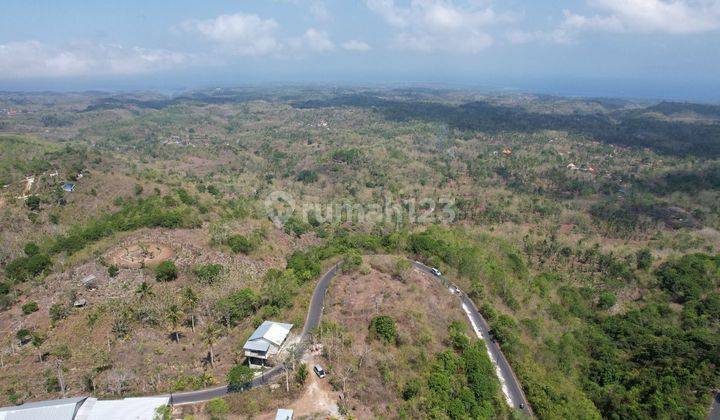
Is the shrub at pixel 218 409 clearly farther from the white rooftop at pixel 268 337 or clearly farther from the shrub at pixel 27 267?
the shrub at pixel 27 267

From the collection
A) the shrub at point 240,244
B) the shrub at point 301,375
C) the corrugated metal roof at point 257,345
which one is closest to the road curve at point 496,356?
the shrub at point 301,375

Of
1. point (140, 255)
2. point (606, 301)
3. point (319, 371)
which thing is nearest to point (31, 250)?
point (140, 255)

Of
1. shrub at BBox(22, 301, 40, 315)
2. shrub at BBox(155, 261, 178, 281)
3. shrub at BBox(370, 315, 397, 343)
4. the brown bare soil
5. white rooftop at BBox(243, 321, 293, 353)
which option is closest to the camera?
the brown bare soil

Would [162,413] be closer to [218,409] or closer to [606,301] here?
[218,409]

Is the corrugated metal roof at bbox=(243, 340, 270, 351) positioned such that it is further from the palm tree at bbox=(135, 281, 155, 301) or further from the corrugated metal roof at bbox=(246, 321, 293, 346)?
the palm tree at bbox=(135, 281, 155, 301)

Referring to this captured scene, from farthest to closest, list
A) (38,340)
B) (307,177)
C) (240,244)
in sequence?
1. (307,177)
2. (240,244)
3. (38,340)

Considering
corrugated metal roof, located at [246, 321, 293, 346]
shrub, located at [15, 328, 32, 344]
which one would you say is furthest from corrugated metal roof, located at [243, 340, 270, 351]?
shrub, located at [15, 328, 32, 344]
